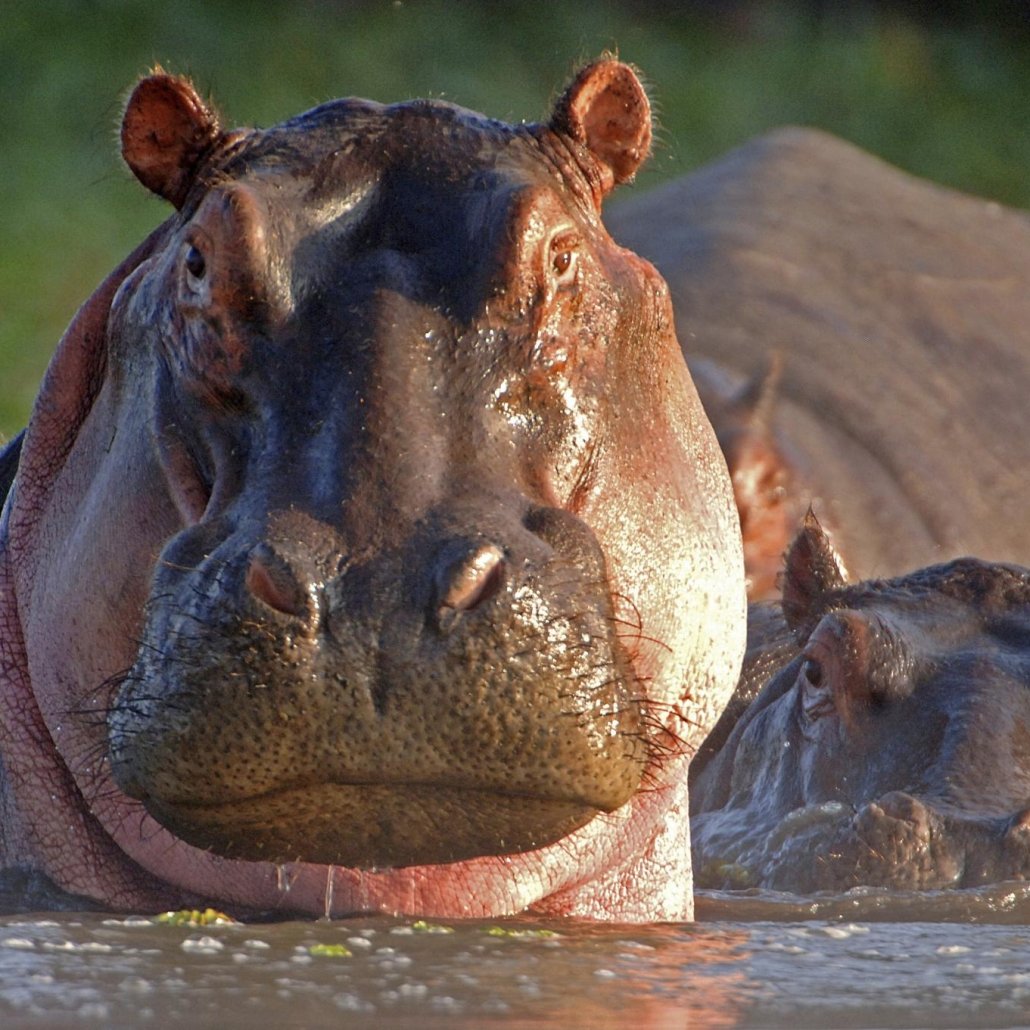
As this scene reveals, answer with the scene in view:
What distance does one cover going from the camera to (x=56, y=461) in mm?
4160

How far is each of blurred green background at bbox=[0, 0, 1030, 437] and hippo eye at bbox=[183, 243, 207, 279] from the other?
30.3 feet

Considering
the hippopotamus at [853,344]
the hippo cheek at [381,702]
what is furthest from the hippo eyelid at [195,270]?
the hippopotamus at [853,344]

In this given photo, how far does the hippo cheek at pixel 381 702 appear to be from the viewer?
3229mm

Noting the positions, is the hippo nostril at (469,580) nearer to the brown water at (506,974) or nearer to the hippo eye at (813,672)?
the brown water at (506,974)

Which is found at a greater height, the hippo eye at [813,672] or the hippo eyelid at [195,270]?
the hippo eyelid at [195,270]

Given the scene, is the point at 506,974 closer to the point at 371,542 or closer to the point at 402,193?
the point at 371,542

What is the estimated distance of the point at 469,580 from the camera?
3221mm

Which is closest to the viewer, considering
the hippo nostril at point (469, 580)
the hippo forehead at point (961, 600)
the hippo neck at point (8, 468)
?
the hippo nostril at point (469, 580)

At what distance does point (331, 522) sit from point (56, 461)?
1.00m

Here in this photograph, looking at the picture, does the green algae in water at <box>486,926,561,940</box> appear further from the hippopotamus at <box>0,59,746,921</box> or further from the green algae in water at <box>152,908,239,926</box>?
the green algae in water at <box>152,908,239,926</box>

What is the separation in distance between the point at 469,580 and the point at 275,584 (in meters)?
0.25

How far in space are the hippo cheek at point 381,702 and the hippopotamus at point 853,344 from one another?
19.4 feet

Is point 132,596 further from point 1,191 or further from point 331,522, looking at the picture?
point 1,191

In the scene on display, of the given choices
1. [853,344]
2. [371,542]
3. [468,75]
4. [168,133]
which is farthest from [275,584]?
[468,75]
